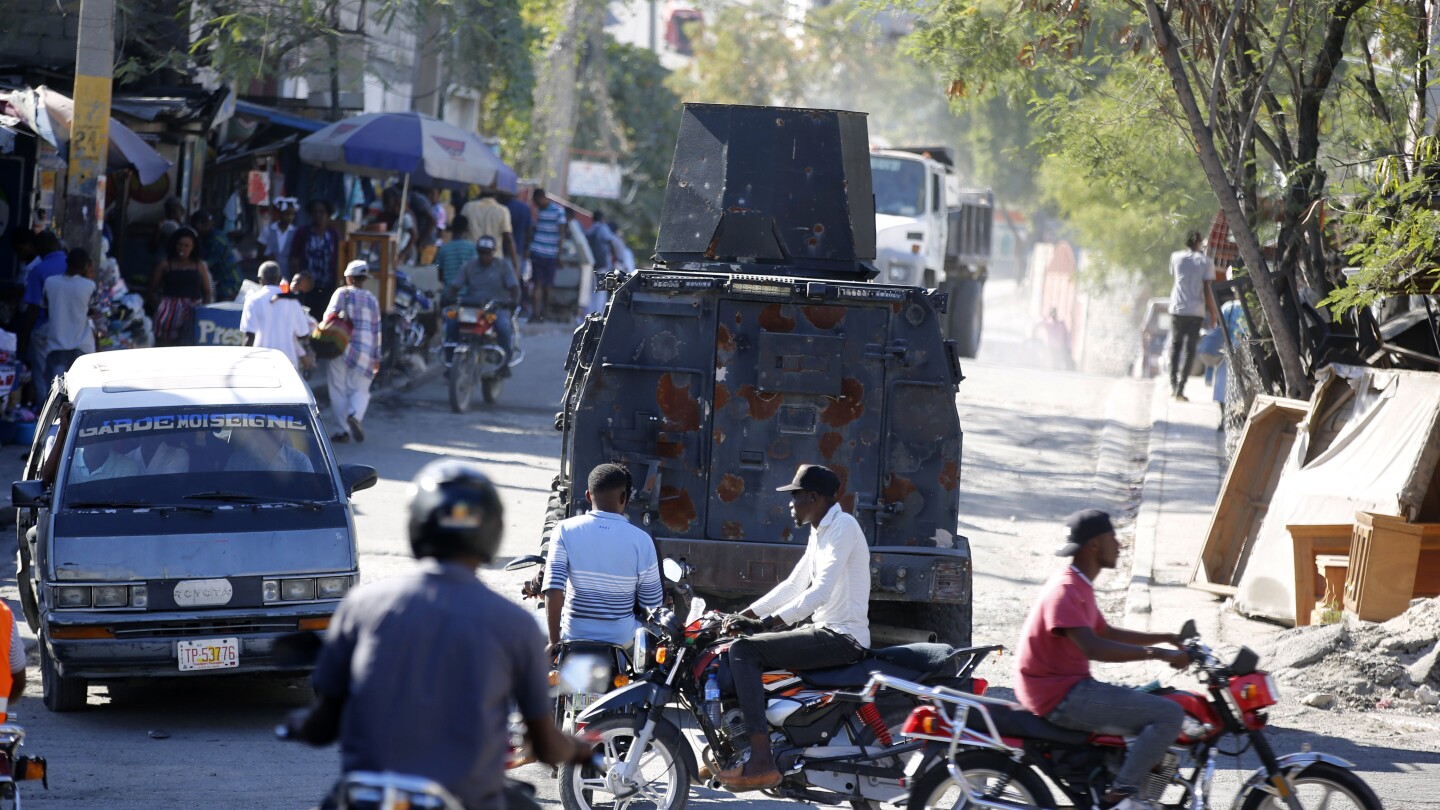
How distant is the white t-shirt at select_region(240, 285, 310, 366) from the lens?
1478 cm

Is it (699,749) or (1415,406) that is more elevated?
(1415,406)

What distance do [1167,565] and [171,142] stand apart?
11890mm

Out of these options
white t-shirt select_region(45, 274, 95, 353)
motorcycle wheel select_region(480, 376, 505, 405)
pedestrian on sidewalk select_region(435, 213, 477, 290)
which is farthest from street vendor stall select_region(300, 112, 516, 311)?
white t-shirt select_region(45, 274, 95, 353)

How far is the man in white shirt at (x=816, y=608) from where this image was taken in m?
6.34

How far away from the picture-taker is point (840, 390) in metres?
8.53

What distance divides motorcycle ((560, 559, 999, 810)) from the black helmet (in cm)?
272

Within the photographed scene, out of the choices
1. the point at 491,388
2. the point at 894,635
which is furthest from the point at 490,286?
the point at 894,635

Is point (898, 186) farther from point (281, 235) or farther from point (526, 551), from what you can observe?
point (526, 551)

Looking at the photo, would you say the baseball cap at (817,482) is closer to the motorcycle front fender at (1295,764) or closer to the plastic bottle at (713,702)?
the plastic bottle at (713,702)

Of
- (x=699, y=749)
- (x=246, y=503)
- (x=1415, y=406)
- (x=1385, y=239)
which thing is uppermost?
(x=1385, y=239)

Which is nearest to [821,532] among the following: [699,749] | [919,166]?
[699,749]

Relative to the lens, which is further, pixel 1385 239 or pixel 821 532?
pixel 1385 239

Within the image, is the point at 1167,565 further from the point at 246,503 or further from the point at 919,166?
the point at 919,166

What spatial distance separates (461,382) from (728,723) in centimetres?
1203
